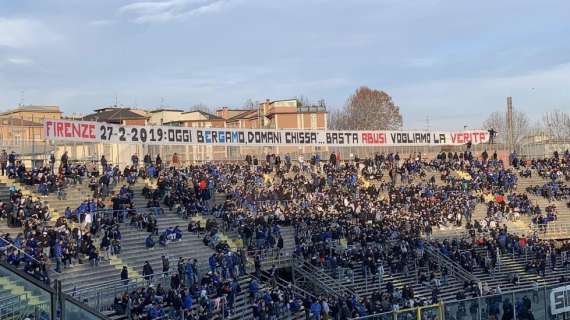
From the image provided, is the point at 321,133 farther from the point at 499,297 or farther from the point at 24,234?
the point at 499,297

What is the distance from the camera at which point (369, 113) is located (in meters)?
94.9

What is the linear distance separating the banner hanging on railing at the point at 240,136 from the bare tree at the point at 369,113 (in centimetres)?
4501

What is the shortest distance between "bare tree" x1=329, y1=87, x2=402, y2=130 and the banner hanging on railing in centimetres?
4501

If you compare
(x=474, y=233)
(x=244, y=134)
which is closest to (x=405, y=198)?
(x=474, y=233)

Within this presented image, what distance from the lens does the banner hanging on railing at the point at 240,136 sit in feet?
101

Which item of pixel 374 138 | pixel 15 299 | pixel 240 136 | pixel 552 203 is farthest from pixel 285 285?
pixel 552 203

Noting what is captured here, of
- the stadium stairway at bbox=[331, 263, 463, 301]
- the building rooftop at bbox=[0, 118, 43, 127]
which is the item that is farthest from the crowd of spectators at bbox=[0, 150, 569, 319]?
the building rooftop at bbox=[0, 118, 43, 127]

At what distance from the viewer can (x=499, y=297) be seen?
15516mm

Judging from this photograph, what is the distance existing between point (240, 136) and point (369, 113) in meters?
58.1

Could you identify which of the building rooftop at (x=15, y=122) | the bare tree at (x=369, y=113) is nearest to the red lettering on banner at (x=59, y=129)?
the building rooftop at (x=15, y=122)

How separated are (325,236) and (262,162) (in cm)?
1028

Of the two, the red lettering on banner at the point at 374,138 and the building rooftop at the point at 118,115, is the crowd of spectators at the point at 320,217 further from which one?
the building rooftop at the point at 118,115

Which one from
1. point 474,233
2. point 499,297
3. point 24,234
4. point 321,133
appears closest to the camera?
point 499,297

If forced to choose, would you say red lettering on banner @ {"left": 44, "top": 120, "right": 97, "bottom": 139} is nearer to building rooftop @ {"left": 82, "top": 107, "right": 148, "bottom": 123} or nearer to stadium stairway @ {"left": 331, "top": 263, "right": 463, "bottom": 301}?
stadium stairway @ {"left": 331, "top": 263, "right": 463, "bottom": 301}
